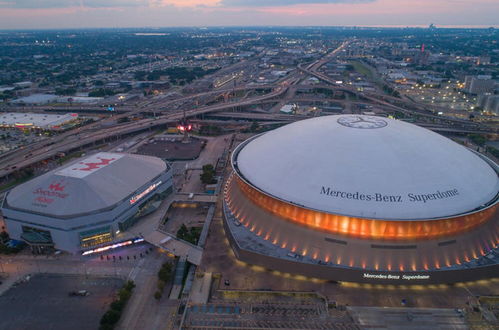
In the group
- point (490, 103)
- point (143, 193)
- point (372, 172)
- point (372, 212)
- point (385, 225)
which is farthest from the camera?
point (490, 103)

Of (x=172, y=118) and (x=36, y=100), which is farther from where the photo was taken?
(x=36, y=100)

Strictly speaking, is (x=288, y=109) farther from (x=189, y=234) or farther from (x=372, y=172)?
(x=372, y=172)

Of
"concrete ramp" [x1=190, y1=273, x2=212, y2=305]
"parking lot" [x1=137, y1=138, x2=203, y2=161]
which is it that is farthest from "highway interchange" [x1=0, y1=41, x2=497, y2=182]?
"concrete ramp" [x1=190, y1=273, x2=212, y2=305]

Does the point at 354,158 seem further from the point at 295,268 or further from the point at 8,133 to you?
the point at 8,133

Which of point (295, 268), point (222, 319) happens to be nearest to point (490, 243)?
point (295, 268)

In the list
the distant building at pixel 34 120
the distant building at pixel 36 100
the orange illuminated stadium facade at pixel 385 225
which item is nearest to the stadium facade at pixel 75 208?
the orange illuminated stadium facade at pixel 385 225

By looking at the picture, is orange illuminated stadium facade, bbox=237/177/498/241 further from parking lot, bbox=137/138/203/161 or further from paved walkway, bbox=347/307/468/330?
parking lot, bbox=137/138/203/161

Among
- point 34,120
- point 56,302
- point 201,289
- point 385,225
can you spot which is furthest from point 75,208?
point 34,120
